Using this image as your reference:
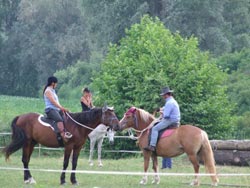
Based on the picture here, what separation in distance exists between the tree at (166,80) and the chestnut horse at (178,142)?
11200 mm

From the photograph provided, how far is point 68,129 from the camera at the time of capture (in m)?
18.7

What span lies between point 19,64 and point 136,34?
5503 cm

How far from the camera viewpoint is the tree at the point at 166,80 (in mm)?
30859

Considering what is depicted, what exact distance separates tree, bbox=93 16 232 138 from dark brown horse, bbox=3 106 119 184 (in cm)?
1189

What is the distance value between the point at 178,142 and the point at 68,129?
104 inches

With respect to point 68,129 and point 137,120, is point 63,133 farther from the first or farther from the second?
point 137,120

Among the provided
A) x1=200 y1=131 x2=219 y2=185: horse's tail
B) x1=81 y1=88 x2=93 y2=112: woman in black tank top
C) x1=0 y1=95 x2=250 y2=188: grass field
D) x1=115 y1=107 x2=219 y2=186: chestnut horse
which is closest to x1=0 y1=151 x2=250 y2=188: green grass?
x1=0 y1=95 x2=250 y2=188: grass field

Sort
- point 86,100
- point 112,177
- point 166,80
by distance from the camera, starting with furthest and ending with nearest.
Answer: point 166,80, point 86,100, point 112,177

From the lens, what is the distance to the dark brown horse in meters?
18.7

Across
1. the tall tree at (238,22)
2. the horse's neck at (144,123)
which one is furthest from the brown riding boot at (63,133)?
the tall tree at (238,22)

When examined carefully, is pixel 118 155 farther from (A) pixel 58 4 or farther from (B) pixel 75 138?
(A) pixel 58 4

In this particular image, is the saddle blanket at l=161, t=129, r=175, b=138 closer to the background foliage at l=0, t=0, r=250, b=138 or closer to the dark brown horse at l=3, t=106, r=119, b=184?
the dark brown horse at l=3, t=106, r=119, b=184

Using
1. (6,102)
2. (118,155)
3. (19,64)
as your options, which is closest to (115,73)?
(118,155)

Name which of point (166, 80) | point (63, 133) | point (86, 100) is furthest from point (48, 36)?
point (63, 133)
